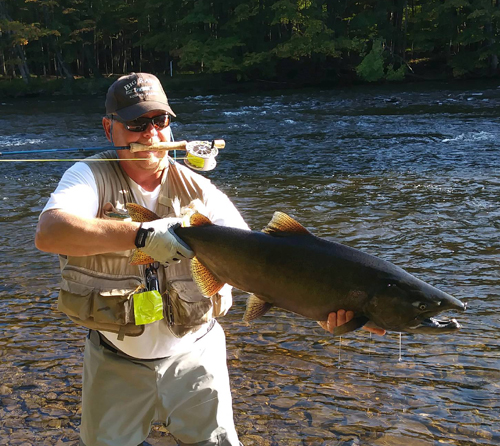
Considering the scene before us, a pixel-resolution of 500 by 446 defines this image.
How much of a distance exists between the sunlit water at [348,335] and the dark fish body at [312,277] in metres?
1.83

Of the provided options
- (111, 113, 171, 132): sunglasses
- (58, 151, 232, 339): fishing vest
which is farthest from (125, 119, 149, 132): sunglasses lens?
(58, 151, 232, 339): fishing vest

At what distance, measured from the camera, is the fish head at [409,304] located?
236cm

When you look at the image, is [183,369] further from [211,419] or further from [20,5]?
[20,5]

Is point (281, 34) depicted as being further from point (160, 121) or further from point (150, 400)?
point (150, 400)

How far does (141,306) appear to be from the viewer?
273 cm

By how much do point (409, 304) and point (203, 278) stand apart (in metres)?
0.94

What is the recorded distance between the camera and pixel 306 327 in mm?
5676

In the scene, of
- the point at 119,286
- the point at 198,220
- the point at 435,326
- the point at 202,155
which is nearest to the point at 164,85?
the point at 202,155

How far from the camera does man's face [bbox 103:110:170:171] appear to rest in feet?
9.66

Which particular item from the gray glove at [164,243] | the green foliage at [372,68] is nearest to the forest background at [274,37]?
the green foliage at [372,68]

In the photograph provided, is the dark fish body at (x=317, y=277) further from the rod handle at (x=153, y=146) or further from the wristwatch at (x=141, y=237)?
the rod handle at (x=153, y=146)

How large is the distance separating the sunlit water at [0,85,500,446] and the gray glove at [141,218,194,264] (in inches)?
76.1

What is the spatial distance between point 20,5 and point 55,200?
45.0 m

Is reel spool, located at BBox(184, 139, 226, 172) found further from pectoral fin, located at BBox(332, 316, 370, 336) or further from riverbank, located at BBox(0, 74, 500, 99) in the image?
riverbank, located at BBox(0, 74, 500, 99)
